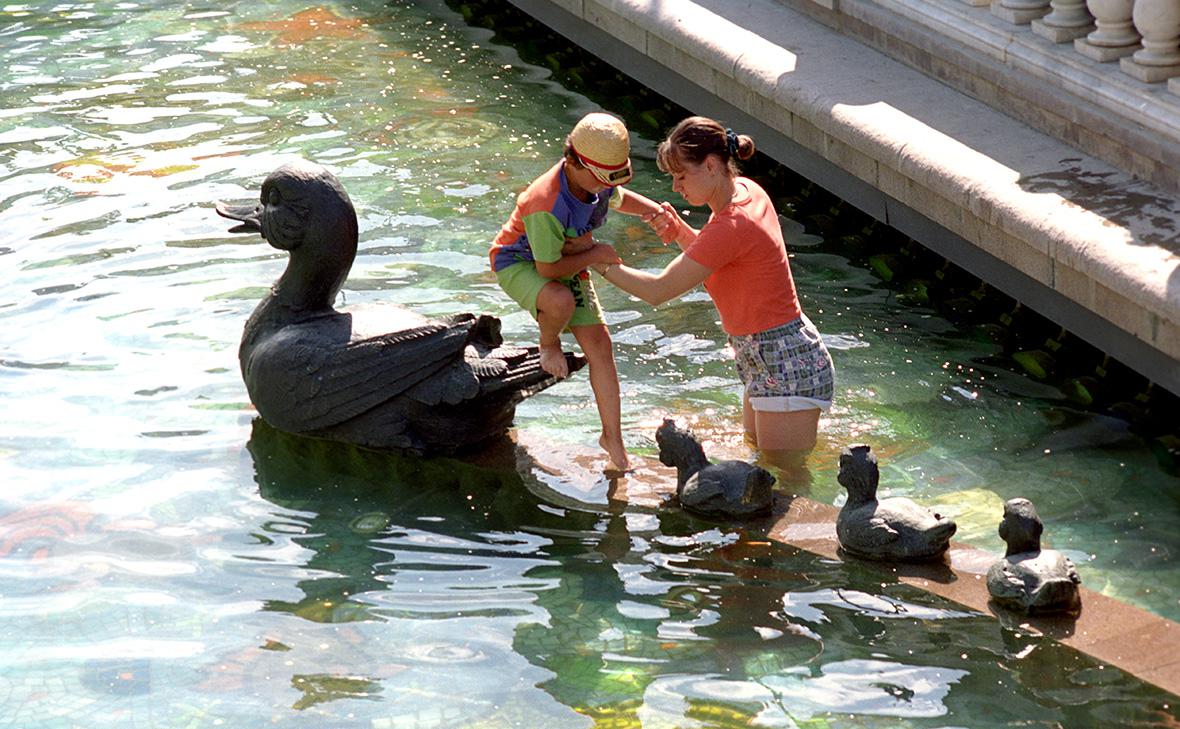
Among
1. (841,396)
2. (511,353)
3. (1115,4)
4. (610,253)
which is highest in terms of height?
(1115,4)

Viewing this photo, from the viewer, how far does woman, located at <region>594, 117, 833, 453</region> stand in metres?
5.63

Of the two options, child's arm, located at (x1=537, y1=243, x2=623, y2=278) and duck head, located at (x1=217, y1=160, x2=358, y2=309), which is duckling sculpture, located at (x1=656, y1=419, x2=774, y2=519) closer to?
child's arm, located at (x1=537, y1=243, x2=623, y2=278)

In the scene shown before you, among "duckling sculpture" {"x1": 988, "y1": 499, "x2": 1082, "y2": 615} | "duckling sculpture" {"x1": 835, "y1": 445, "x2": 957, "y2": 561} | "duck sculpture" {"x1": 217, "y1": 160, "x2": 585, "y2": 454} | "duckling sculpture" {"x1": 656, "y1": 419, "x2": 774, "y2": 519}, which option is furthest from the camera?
"duck sculpture" {"x1": 217, "y1": 160, "x2": 585, "y2": 454}

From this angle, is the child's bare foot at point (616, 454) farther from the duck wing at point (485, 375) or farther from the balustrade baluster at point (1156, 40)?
the balustrade baluster at point (1156, 40)

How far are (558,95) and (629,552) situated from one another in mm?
5735

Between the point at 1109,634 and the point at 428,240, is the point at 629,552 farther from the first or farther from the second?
the point at 428,240

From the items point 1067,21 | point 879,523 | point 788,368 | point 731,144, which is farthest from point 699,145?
point 1067,21

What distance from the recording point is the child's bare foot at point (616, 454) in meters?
5.95

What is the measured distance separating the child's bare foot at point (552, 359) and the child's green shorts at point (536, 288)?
128 mm

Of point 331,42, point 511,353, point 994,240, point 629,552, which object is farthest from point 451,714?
point 331,42

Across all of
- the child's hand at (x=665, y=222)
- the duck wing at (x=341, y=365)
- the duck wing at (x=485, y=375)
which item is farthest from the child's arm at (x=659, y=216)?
the duck wing at (x=341, y=365)

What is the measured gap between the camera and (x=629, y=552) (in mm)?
5449

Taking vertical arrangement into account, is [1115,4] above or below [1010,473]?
above

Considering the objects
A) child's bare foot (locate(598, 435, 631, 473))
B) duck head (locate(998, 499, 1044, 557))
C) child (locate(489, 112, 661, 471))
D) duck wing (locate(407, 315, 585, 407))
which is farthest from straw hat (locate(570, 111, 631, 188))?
duck head (locate(998, 499, 1044, 557))
